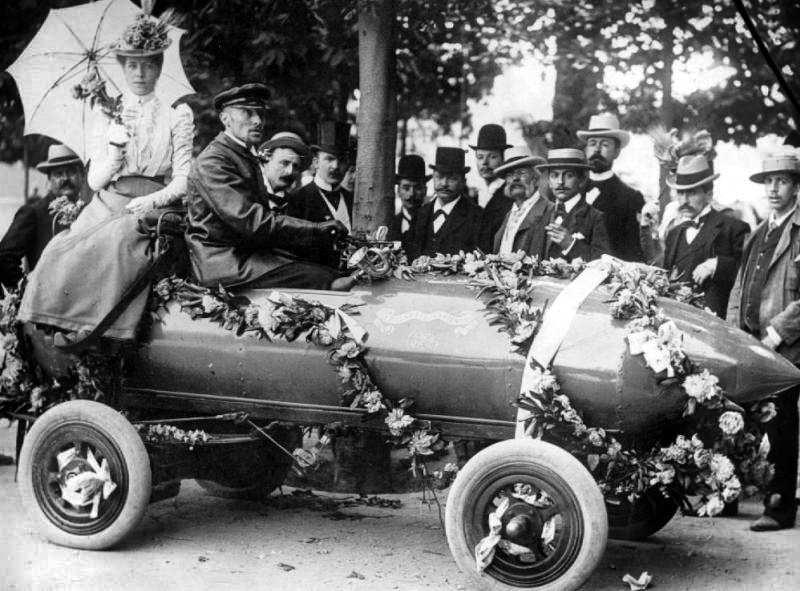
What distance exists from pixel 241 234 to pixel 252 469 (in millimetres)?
1780

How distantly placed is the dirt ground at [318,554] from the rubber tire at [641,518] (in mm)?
70

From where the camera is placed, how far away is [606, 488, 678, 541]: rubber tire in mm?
5840

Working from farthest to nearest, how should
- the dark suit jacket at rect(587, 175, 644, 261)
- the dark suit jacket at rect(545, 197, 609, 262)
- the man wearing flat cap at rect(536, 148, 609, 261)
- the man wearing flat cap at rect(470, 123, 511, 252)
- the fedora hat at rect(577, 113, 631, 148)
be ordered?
the fedora hat at rect(577, 113, 631, 148) < the man wearing flat cap at rect(470, 123, 511, 252) < the dark suit jacket at rect(587, 175, 644, 261) < the dark suit jacket at rect(545, 197, 609, 262) < the man wearing flat cap at rect(536, 148, 609, 261)

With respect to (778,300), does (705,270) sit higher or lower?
higher

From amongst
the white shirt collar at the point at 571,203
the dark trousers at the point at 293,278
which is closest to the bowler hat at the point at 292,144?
the dark trousers at the point at 293,278

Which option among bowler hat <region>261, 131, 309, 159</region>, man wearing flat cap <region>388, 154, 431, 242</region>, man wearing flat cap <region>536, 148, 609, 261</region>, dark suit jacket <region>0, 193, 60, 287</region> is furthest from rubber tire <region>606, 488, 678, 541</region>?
dark suit jacket <region>0, 193, 60, 287</region>

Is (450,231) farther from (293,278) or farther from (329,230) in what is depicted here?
(293,278)

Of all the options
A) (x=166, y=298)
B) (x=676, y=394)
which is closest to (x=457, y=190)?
(x=166, y=298)

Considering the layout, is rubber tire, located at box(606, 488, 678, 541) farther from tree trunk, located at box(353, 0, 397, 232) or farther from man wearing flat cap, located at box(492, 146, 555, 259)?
tree trunk, located at box(353, 0, 397, 232)

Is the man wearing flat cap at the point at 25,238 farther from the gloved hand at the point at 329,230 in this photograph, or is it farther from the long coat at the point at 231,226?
the gloved hand at the point at 329,230

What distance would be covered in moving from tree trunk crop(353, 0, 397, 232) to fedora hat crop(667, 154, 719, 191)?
2.18 m

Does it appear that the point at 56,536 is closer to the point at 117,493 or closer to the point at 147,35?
the point at 117,493

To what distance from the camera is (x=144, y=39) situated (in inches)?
291

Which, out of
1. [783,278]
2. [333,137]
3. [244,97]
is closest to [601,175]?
[783,278]
